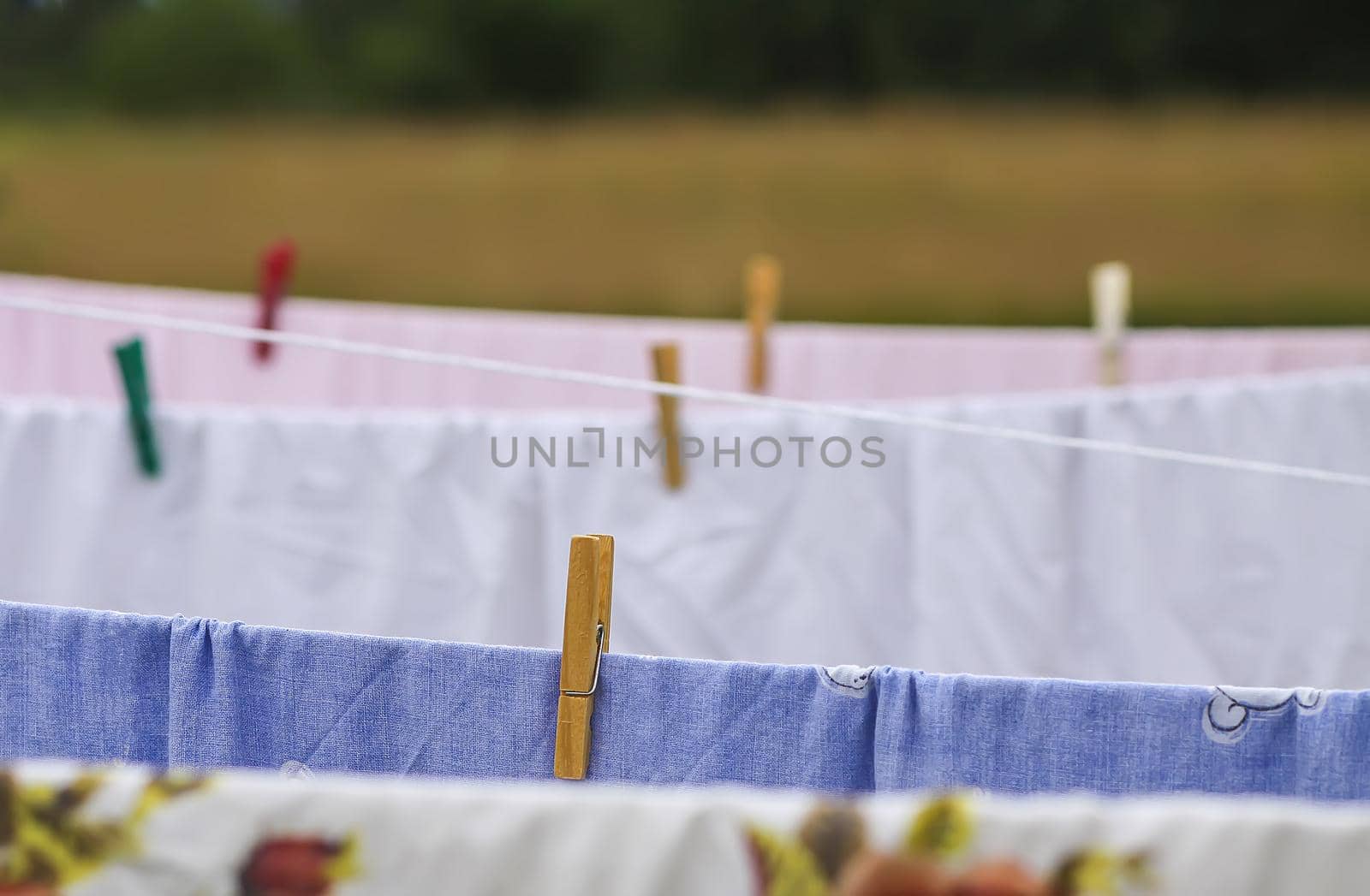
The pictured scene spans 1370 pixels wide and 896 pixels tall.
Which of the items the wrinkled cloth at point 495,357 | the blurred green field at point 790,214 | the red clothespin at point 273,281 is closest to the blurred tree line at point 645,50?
the blurred green field at point 790,214

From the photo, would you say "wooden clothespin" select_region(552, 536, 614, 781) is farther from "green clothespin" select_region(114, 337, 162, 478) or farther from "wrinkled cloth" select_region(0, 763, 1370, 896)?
"green clothespin" select_region(114, 337, 162, 478)

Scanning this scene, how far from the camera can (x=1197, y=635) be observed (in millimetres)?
905

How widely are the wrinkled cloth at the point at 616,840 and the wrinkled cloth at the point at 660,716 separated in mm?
129

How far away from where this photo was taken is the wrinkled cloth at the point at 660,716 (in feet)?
1.55

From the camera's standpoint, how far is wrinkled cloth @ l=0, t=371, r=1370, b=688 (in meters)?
0.86

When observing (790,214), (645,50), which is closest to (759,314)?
(790,214)

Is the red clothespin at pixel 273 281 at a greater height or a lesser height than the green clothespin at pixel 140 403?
greater

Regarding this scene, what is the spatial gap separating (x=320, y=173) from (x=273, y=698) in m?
2.98

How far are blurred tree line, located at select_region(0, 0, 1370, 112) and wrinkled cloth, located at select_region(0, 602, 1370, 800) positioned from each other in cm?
307

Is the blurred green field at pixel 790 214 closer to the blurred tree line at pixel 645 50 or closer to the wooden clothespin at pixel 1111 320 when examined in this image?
the blurred tree line at pixel 645 50

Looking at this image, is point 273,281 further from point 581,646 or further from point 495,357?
point 581,646

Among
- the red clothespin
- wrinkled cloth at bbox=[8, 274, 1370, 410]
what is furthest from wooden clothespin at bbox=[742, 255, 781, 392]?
the red clothespin

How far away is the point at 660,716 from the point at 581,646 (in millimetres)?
48

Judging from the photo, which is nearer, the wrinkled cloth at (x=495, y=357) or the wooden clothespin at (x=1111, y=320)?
the wooden clothespin at (x=1111, y=320)
